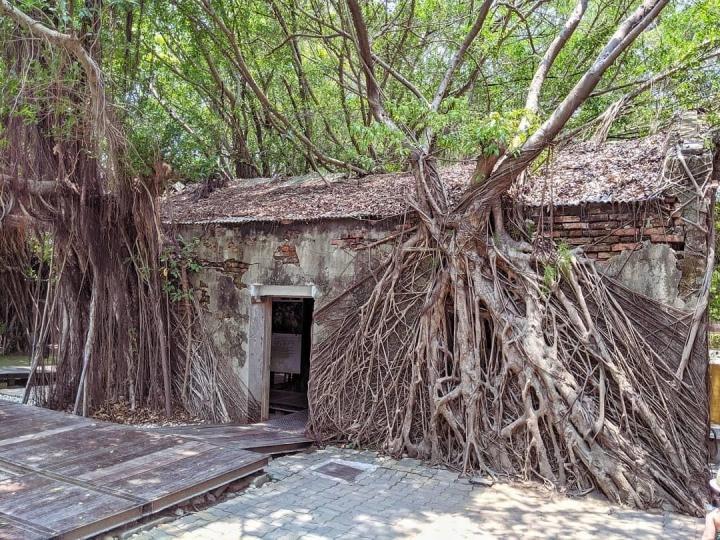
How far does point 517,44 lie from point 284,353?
20.1 ft

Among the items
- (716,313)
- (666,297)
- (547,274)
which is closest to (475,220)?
(547,274)

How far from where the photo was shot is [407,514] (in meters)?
4.11

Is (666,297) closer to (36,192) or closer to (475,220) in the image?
(475,220)

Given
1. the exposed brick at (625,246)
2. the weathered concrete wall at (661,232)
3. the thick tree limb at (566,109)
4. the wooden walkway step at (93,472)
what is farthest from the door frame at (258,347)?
the exposed brick at (625,246)

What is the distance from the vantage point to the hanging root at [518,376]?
4.55 metres

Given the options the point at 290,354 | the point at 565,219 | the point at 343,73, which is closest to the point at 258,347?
the point at 290,354

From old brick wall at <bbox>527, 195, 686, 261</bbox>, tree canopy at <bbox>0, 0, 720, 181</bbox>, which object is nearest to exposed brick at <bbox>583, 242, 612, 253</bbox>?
old brick wall at <bbox>527, 195, 686, 261</bbox>

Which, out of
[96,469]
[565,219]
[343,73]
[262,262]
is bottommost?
[96,469]

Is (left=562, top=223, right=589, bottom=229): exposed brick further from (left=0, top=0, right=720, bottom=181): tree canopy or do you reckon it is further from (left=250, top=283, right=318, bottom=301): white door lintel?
(left=250, top=283, right=318, bottom=301): white door lintel

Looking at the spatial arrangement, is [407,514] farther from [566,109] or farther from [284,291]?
[566,109]

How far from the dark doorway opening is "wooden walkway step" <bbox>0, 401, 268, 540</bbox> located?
264 centimetres

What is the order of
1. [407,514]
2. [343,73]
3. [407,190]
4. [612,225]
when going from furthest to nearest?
[343,73]
[407,190]
[612,225]
[407,514]

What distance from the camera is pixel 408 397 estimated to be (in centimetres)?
553

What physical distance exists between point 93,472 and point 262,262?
312 cm
